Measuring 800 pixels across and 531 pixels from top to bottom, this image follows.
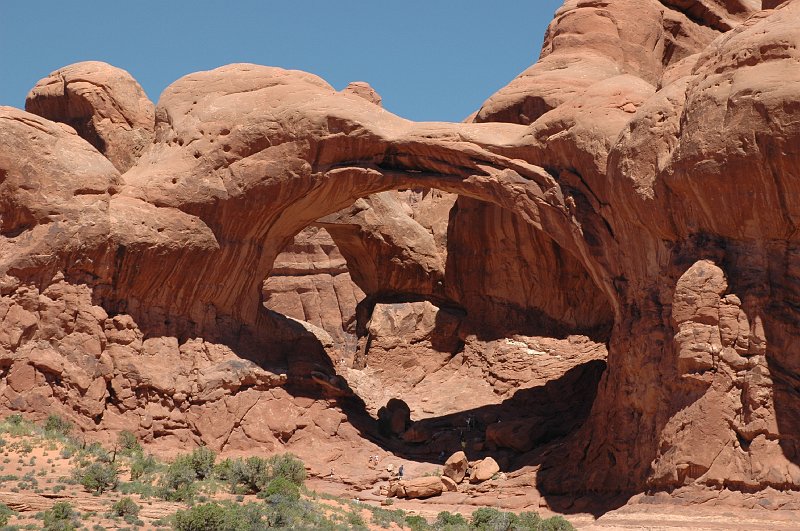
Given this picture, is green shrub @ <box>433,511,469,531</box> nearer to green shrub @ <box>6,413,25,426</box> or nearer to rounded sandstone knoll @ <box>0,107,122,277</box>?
green shrub @ <box>6,413,25,426</box>

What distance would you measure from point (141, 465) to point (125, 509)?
380cm

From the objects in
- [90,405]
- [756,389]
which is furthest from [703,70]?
[90,405]

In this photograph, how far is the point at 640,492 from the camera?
2219cm

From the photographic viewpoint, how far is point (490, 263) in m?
31.2

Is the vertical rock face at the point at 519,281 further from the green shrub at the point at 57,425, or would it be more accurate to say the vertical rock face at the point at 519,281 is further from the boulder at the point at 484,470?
the green shrub at the point at 57,425

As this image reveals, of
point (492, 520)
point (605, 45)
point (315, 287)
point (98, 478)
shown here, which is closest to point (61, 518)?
point (98, 478)

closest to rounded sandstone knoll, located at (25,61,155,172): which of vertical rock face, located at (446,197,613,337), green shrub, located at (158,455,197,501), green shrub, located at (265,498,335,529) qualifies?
vertical rock face, located at (446,197,613,337)

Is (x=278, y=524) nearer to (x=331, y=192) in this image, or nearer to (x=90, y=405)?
(x=90, y=405)

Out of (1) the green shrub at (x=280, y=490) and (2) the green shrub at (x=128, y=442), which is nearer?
(1) the green shrub at (x=280, y=490)

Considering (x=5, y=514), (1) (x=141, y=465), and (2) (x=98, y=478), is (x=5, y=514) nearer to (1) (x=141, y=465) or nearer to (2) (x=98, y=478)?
(2) (x=98, y=478)

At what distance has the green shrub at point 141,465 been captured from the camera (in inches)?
831

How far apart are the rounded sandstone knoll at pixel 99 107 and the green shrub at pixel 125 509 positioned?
57.8ft

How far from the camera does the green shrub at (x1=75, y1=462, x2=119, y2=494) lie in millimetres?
19328

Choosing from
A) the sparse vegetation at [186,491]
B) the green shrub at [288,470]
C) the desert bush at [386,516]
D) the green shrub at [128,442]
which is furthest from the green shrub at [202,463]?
the desert bush at [386,516]
